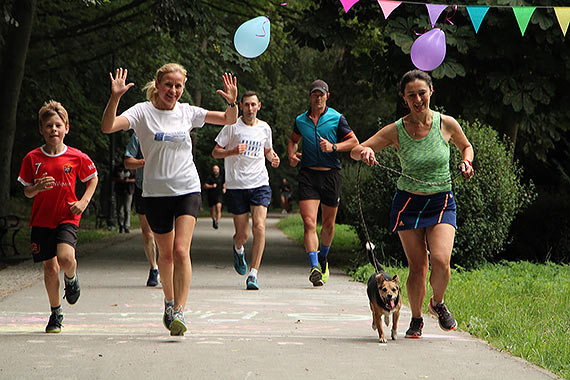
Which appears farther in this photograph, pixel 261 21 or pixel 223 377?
pixel 261 21

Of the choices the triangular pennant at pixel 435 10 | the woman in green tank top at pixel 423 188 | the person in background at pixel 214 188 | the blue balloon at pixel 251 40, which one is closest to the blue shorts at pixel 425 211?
the woman in green tank top at pixel 423 188

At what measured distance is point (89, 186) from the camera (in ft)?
23.9

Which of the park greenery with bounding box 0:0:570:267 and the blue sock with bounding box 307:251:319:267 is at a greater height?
the park greenery with bounding box 0:0:570:267

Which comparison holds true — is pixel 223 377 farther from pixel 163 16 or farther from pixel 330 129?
pixel 163 16

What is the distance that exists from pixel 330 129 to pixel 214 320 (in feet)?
11.2

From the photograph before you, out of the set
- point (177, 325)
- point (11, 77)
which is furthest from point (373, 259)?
point (11, 77)

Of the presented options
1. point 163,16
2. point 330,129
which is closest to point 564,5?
point 330,129

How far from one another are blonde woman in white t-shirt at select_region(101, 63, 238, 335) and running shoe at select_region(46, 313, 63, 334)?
0.88 meters

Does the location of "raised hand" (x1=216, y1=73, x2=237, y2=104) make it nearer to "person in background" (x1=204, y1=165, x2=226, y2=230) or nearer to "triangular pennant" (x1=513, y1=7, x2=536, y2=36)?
"triangular pennant" (x1=513, y1=7, x2=536, y2=36)

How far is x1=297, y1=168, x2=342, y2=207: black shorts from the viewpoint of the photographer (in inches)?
416

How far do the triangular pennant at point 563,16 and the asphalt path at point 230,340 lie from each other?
4.02 m

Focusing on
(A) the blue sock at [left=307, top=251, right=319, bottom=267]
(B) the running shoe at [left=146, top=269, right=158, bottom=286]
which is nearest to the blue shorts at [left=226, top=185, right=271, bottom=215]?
(A) the blue sock at [left=307, top=251, right=319, bottom=267]

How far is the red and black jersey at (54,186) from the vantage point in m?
7.02

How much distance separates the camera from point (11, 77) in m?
18.8
